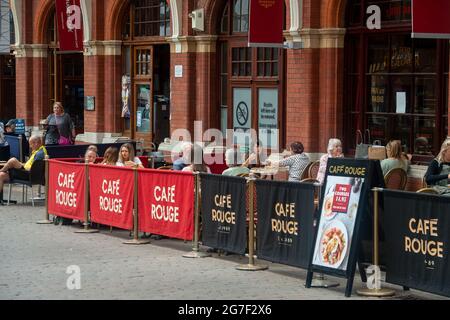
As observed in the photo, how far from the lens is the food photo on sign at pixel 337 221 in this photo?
10703mm

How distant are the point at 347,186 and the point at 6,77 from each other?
26114 mm

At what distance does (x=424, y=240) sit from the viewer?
9914mm

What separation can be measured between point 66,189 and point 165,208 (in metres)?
3.06

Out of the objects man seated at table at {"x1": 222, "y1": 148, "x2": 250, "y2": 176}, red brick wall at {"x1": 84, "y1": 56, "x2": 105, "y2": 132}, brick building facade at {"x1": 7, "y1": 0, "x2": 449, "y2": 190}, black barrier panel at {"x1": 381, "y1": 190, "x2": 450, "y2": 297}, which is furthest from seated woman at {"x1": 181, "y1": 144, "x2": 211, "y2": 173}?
red brick wall at {"x1": 84, "y1": 56, "x2": 105, "y2": 132}

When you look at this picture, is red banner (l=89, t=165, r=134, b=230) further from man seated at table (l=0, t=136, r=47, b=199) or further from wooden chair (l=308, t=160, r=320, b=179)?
man seated at table (l=0, t=136, r=47, b=199)

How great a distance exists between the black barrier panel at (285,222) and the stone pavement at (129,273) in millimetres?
307

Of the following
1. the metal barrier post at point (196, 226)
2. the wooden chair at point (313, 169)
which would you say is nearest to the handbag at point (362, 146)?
the wooden chair at point (313, 169)

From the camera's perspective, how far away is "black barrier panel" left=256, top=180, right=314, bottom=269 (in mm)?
11383

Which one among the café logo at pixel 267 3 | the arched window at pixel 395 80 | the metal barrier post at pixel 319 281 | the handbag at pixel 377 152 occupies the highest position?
the café logo at pixel 267 3

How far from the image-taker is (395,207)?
10.3 meters

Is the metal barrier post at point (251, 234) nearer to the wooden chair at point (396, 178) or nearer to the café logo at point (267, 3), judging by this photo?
the wooden chair at point (396, 178)

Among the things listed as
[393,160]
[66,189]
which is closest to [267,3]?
[393,160]

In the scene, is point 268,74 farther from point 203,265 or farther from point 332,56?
point 203,265

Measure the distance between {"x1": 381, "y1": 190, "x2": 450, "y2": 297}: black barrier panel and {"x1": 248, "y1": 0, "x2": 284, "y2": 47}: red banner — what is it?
339 inches
